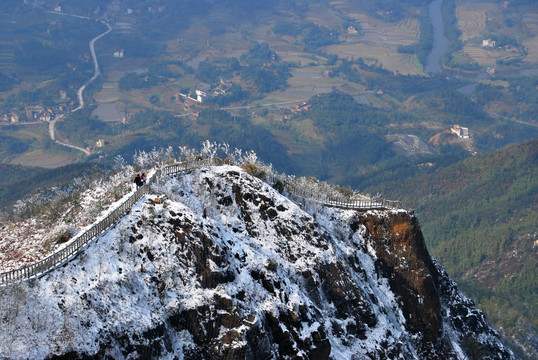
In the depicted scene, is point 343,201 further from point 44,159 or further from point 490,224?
point 44,159

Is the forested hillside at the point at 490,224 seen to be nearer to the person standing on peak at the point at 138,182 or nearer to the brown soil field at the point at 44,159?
the person standing on peak at the point at 138,182

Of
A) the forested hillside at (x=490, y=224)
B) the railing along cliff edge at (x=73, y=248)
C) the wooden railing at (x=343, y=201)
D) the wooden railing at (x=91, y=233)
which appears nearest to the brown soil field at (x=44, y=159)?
the forested hillside at (x=490, y=224)

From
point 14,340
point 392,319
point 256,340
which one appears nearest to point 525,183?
point 392,319

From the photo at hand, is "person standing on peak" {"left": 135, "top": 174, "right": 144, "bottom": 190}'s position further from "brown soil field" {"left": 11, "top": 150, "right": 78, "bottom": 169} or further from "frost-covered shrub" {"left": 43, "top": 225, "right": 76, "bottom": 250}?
"brown soil field" {"left": 11, "top": 150, "right": 78, "bottom": 169}

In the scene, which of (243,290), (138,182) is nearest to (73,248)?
(138,182)

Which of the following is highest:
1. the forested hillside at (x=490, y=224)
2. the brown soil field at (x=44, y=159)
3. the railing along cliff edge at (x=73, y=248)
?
the railing along cliff edge at (x=73, y=248)
